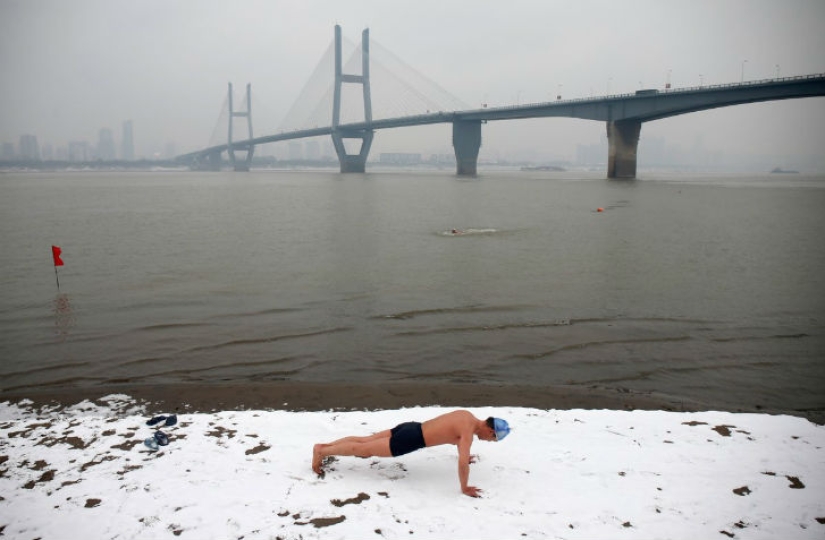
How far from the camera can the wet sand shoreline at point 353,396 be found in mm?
6477

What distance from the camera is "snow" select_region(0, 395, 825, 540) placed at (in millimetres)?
3828

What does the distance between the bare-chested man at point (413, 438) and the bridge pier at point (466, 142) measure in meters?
84.1

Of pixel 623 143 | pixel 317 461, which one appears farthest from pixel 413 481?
pixel 623 143

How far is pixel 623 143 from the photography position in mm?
69562

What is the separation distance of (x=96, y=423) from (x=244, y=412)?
1369 millimetres

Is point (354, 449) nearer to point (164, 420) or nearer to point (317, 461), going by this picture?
point (317, 461)

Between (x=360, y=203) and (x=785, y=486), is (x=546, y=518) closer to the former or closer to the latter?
(x=785, y=486)

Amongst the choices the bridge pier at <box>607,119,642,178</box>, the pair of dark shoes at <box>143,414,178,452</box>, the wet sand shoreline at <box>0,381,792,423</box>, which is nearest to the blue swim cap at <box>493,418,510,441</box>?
the wet sand shoreline at <box>0,381,792,423</box>

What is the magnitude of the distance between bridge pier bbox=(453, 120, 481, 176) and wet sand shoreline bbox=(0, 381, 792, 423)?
268 feet

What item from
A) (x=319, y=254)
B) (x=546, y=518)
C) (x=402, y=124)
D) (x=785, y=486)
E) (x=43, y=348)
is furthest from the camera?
(x=402, y=124)

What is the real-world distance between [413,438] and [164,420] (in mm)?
2594

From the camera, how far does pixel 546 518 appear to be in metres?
3.92

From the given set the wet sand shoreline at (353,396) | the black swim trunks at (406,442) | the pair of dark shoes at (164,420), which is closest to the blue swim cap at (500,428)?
the black swim trunks at (406,442)

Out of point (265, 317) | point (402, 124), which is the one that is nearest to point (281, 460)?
point (265, 317)
